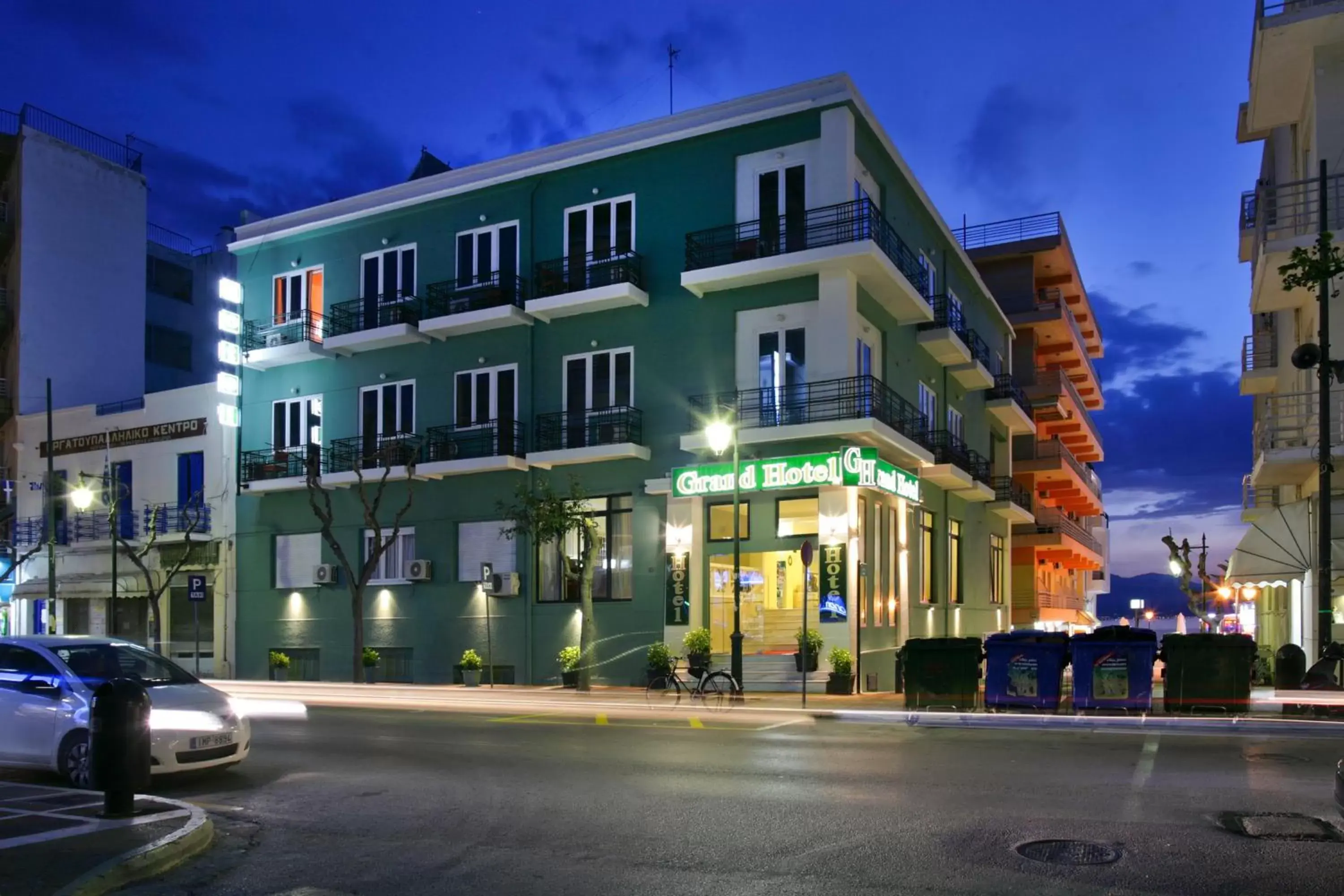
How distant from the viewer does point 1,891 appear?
6.71 meters

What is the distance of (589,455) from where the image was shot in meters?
27.9

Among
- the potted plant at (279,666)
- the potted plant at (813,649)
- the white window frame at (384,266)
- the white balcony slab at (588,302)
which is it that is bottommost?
the potted plant at (279,666)

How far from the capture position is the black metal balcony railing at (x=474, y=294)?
97.6ft

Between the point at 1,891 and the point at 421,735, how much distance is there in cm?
923

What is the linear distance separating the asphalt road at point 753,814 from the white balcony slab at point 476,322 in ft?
51.3

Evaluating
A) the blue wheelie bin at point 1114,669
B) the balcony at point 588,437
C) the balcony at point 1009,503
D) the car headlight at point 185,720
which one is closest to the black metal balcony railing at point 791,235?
the balcony at point 588,437

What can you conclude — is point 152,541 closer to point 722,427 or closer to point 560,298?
point 560,298

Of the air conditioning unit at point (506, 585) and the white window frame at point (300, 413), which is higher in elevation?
the white window frame at point (300, 413)

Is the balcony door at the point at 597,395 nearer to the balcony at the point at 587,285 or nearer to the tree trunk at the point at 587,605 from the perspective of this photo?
the balcony at the point at 587,285

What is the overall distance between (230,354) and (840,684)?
21.4 m

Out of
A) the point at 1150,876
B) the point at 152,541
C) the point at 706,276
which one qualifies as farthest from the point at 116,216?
the point at 1150,876

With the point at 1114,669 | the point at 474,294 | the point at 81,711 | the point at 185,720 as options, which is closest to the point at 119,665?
the point at 81,711

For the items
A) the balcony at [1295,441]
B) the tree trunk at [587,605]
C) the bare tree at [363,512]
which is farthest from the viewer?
the bare tree at [363,512]

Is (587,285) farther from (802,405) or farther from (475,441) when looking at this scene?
(802,405)
